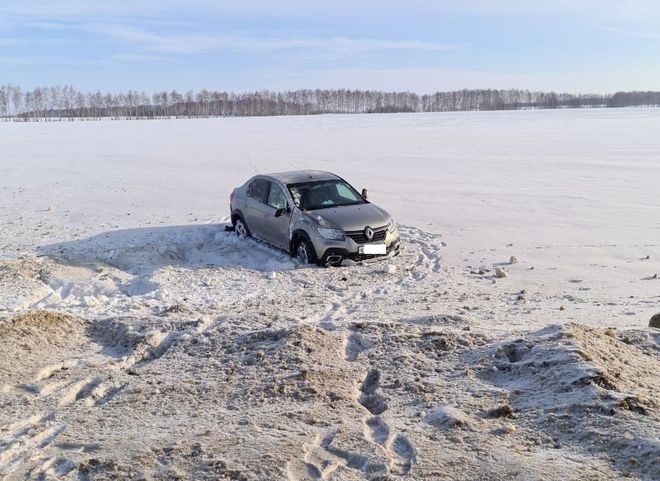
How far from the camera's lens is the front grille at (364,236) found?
10.7m

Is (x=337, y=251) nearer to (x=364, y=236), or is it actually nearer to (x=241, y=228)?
(x=364, y=236)

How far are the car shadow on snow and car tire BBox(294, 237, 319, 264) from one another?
145 millimetres

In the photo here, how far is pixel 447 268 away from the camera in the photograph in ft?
35.2

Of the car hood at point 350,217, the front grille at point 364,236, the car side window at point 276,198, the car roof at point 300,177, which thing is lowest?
the front grille at point 364,236

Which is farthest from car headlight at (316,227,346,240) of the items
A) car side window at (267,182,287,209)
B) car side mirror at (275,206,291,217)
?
car side window at (267,182,287,209)

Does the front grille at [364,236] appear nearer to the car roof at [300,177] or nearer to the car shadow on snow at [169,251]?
the car shadow on snow at [169,251]

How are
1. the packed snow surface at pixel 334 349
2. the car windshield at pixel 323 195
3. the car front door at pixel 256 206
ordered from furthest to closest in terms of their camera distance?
the car front door at pixel 256 206, the car windshield at pixel 323 195, the packed snow surface at pixel 334 349

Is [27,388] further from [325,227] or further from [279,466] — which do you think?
[325,227]

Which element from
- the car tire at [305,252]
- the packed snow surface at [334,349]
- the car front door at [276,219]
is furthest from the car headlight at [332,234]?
the car front door at [276,219]

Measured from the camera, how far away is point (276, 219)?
11695mm

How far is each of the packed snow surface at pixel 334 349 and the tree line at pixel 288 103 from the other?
4905 inches

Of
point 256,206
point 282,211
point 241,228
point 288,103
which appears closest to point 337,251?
point 282,211

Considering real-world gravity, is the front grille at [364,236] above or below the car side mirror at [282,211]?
below

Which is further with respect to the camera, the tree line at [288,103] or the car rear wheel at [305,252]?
the tree line at [288,103]
